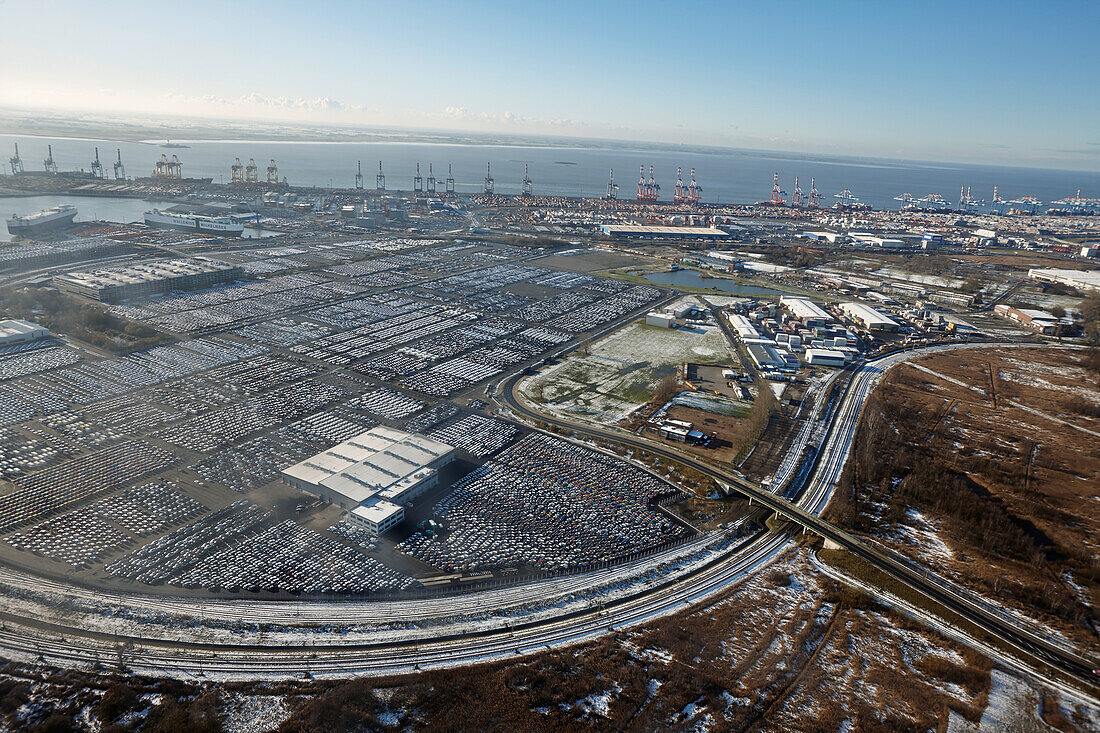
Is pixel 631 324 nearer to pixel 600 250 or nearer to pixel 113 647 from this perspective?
pixel 600 250

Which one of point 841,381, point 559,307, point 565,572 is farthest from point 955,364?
point 565,572

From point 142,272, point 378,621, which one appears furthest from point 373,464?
point 142,272

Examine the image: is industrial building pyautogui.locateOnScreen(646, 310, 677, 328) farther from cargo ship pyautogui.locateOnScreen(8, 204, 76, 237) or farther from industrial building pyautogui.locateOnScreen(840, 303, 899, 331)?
cargo ship pyautogui.locateOnScreen(8, 204, 76, 237)

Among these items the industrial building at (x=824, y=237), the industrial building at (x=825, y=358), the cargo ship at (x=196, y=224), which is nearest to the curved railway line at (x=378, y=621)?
the industrial building at (x=825, y=358)

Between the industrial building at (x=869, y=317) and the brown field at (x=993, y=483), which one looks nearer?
the brown field at (x=993, y=483)

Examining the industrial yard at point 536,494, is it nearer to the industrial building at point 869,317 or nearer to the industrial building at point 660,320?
the industrial building at point 660,320

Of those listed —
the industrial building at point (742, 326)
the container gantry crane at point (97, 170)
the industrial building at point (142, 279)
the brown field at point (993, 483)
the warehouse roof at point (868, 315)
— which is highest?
the container gantry crane at point (97, 170)
